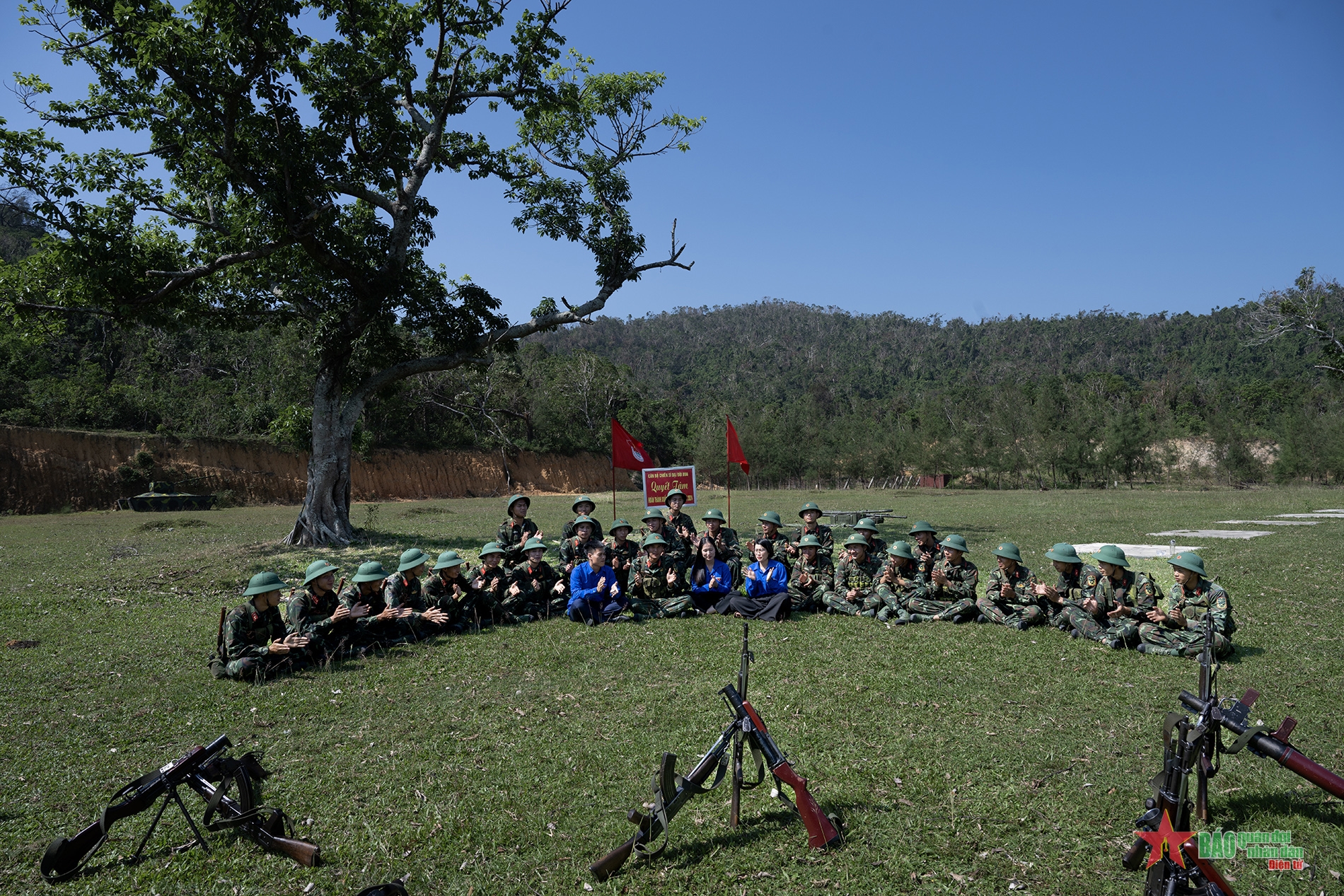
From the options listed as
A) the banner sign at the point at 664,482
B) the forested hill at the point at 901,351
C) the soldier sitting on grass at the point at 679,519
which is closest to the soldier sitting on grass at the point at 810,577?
the soldier sitting on grass at the point at 679,519

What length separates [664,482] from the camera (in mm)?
15586

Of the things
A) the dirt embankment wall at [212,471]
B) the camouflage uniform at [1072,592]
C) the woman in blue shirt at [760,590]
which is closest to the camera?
the camouflage uniform at [1072,592]

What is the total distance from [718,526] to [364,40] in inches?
590

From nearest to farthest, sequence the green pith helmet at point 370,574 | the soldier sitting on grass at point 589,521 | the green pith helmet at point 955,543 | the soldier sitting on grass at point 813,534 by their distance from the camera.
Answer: the green pith helmet at point 370,574 → the green pith helmet at point 955,543 → the soldier sitting on grass at point 813,534 → the soldier sitting on grass at point 589,521

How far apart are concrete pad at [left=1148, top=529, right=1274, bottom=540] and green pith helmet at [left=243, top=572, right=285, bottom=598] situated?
21.0m

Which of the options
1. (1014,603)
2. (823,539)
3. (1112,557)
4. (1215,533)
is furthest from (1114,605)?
(1215,533)

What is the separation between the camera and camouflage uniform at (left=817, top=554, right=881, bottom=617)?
1118 centimetres

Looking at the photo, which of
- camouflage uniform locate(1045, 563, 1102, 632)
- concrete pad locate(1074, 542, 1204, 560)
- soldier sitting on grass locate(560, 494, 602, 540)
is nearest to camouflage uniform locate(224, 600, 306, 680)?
soldier sitting on grass locate(560, 494, 602, 540)

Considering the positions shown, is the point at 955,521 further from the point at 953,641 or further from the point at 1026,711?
the point at 1026,711

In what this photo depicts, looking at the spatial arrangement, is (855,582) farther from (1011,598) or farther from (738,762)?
(738,762)

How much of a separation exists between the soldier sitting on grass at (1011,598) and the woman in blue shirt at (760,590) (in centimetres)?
270

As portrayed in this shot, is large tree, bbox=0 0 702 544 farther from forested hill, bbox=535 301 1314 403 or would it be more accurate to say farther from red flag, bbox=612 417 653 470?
forested hill, bbox=535 301 1314 403

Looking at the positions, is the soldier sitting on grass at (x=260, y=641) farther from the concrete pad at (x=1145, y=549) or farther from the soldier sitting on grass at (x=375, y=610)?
the concrete pad at (x=1145, y=549)

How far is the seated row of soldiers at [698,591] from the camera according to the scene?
8656 millimetres
